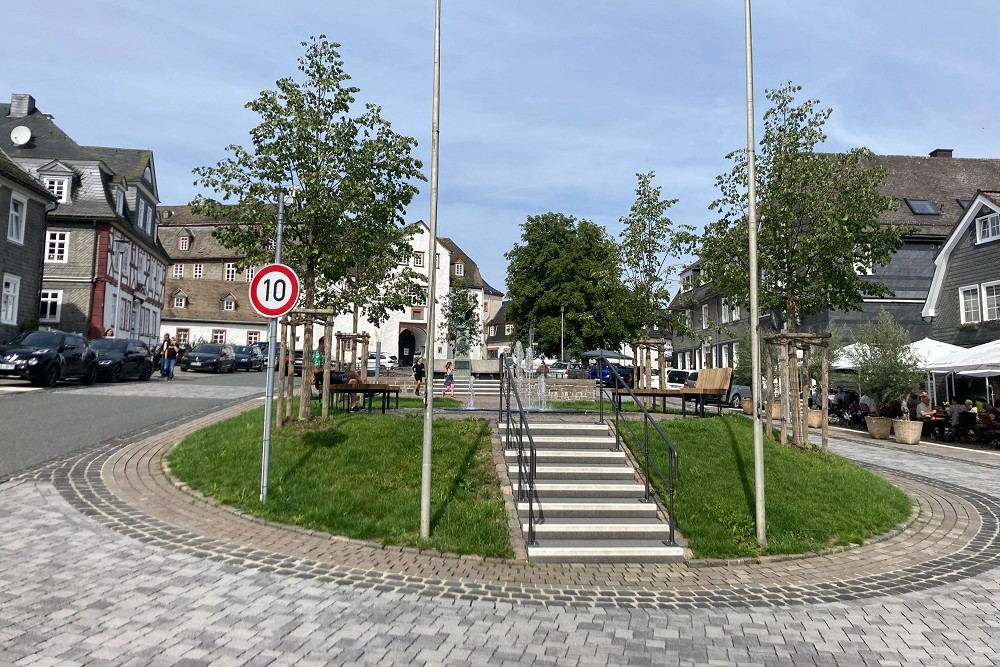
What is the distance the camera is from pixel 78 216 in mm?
37969

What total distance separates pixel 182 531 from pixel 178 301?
65.5 metres

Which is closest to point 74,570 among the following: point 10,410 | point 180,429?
point 180,429

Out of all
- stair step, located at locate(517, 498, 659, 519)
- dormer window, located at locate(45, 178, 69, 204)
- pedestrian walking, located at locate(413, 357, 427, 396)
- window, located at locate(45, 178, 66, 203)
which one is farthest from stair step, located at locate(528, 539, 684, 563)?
dormer window, located at locate(45, 178, 69, 204)

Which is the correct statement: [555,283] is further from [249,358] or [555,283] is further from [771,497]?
[771,497]

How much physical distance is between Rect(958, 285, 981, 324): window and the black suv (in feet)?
105

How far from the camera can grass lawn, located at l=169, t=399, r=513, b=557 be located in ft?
25.1

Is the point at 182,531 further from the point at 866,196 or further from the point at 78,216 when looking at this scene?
the point at 78,216

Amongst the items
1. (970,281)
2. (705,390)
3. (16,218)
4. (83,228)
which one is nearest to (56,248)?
(83,228)

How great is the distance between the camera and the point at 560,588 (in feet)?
20.8

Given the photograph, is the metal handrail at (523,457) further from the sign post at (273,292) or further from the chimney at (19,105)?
the chimney at (19,105)

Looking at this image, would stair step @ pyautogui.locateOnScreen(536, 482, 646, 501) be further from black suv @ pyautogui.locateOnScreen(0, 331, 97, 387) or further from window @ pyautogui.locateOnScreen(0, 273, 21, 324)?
window @ pyautogui.locateOnScreen(0, 273, 21, 324)

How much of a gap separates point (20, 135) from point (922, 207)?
1936 inches

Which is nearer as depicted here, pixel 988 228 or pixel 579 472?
pixel 579 472

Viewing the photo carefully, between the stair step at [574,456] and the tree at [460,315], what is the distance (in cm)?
4547
